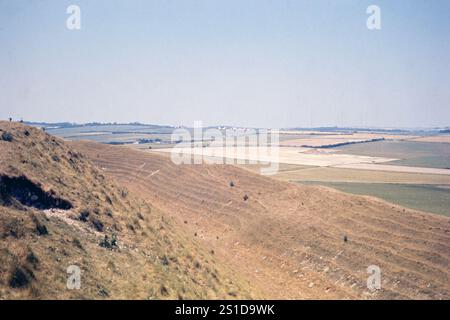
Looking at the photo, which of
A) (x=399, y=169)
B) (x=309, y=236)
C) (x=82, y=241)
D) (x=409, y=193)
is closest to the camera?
(x=82, y=241)

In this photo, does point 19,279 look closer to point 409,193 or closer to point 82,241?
point 82,241

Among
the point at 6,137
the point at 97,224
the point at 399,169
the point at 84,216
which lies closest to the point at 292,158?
the point at 399,169

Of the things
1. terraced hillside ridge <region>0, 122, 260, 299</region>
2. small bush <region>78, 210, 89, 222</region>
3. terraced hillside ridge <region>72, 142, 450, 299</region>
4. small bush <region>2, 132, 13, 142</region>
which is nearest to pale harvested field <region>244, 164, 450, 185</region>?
terraced hillside ridge <region>72, 142, 450, 299</region>

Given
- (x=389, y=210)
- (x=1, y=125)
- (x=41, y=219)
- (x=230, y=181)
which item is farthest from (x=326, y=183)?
(x=41, y=219)

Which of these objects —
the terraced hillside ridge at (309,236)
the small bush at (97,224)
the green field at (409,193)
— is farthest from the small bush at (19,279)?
the green field at (409,193)

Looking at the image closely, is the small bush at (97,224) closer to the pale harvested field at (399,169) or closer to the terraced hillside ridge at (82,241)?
the terraced hillside ridge at (82,241)

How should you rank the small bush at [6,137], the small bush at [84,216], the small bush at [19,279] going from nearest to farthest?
the small bush at [19,279] < the small bush at [84,216] < the small bush at [6,137]

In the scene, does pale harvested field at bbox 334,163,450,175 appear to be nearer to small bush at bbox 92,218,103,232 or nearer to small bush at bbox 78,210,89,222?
small bush at bbox 92,218,103,232
